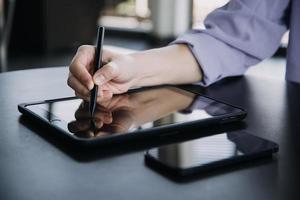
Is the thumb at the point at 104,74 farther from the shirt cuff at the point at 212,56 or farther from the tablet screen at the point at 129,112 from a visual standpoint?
the shirt cuff at the point at 212,56

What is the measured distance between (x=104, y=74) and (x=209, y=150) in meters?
0.26

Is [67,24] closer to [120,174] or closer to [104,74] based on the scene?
[104,74]

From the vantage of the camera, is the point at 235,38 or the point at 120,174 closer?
the point at 120,174

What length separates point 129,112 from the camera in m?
0.66

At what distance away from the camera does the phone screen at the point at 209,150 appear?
1.60ft

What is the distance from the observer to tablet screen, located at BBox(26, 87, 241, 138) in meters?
0.59

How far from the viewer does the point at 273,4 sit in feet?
3.43

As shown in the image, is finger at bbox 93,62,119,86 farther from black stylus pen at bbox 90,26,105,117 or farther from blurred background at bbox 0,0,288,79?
blurred background at bbox 0,0,288,79

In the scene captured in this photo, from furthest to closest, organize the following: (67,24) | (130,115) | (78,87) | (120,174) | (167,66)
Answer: (67,24), (167,66), (78,87), (130,115), (120,174)

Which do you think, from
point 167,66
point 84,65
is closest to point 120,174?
point 84,65

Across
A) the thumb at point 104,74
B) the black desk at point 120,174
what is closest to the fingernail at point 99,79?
the thumb at point 104,74

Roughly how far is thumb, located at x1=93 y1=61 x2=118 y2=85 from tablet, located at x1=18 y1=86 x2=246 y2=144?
1.2 inches

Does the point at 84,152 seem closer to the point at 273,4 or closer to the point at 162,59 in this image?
the point at 162,59

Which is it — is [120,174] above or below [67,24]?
above
